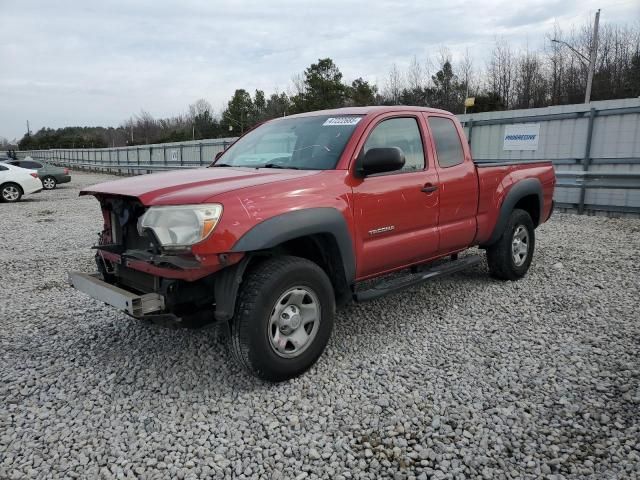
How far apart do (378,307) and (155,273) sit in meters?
2.44

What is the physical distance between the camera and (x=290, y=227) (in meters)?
3.10

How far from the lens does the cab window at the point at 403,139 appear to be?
396 centimetres

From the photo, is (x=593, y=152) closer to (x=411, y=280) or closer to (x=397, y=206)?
(x=411, y=280)

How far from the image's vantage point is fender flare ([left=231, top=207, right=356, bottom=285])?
2.95m

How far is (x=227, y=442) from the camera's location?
2691 millimetres

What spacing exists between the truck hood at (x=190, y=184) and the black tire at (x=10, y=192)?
15177 millimetres

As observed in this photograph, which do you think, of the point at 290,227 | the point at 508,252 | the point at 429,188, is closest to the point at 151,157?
the point at 508,252

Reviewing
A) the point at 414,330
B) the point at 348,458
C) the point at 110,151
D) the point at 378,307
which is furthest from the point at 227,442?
the point at 110,151

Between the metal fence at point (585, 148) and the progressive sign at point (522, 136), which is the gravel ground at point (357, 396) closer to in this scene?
the metal fence at point (585, 148)

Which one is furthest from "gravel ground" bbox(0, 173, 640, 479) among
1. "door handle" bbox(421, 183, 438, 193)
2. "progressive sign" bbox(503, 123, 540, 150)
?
"progressive sign" bbox(503, 123, 540, 150)

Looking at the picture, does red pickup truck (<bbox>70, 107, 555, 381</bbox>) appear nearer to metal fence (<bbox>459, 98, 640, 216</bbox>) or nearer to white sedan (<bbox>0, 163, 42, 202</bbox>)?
metal fence (<bbox>459, 98, 640, 216</bbox>)

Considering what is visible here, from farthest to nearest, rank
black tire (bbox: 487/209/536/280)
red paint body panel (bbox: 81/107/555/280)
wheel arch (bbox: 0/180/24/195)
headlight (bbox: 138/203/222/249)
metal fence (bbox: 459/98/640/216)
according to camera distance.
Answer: wheel arch (bbox: 0/180/24/195), metal fence (bbox: 459/98/640/216), black tire (bbox: 487/209/536/280), red paint body panel (bbox: 81/107/555/280), headlight (bbox: 138/203/222/249)

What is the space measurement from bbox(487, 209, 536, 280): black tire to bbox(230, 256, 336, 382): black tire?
9.07 feet

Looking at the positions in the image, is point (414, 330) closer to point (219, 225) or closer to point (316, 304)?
point (316, 304)
